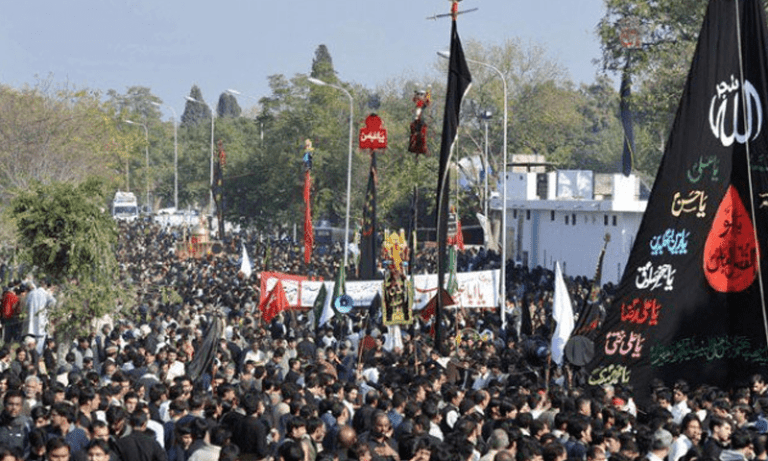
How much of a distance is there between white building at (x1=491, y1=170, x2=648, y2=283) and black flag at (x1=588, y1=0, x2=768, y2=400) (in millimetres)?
27966

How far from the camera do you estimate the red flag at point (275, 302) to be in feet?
99.8

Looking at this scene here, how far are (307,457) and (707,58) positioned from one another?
6262 millimetres

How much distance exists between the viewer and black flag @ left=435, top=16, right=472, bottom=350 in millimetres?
20094

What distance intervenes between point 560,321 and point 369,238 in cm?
1809

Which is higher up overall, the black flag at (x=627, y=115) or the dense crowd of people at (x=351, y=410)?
the black flag at (x=627, y=115)

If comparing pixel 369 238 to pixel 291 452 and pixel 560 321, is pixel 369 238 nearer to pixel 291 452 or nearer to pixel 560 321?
pixel 560 321

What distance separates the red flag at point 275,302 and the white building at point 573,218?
15550mm

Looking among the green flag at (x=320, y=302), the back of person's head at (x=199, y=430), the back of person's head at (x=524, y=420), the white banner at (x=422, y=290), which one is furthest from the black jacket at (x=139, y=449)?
the white banner at (x=422, y=290)

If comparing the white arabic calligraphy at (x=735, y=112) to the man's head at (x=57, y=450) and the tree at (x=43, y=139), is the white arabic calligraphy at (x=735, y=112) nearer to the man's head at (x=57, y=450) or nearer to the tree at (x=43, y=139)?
the man's head at (x=57, y=450)

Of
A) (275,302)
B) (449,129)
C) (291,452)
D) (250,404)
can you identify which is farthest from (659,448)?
(275,302)

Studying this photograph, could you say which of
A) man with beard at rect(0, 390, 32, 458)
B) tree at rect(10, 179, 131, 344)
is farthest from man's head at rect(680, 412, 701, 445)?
tree at rect(10, 179, 131, 344)

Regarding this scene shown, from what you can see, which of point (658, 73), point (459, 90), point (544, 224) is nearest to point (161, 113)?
point (544, 224)

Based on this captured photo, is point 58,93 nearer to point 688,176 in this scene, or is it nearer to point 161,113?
point 688,176

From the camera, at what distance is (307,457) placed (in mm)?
11773
